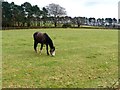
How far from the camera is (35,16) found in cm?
8912

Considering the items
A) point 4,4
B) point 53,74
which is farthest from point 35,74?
point 4,4

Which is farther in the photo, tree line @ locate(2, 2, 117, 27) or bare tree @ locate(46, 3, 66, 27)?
bare tree @ locate(46, 3, 66, 27)

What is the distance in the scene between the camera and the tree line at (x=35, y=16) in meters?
77.1

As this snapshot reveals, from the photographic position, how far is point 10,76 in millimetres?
9695

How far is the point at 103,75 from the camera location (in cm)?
1023

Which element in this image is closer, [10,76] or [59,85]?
[59,85]

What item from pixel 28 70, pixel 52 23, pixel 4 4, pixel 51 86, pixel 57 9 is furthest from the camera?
pixel 57 9

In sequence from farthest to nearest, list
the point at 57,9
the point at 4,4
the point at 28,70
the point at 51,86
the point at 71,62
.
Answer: the point at 57,9 → the point at 4,4 → the point at 71,62 → the point at 28,70 → the point at 51,86

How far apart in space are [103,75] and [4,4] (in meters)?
73.7

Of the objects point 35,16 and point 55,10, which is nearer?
point 35,16

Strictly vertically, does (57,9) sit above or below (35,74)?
above

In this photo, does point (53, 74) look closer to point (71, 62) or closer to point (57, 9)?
point (71, 62)

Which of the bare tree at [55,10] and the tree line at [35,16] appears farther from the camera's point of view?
the bare tree at [55,10]

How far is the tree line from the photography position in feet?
253
